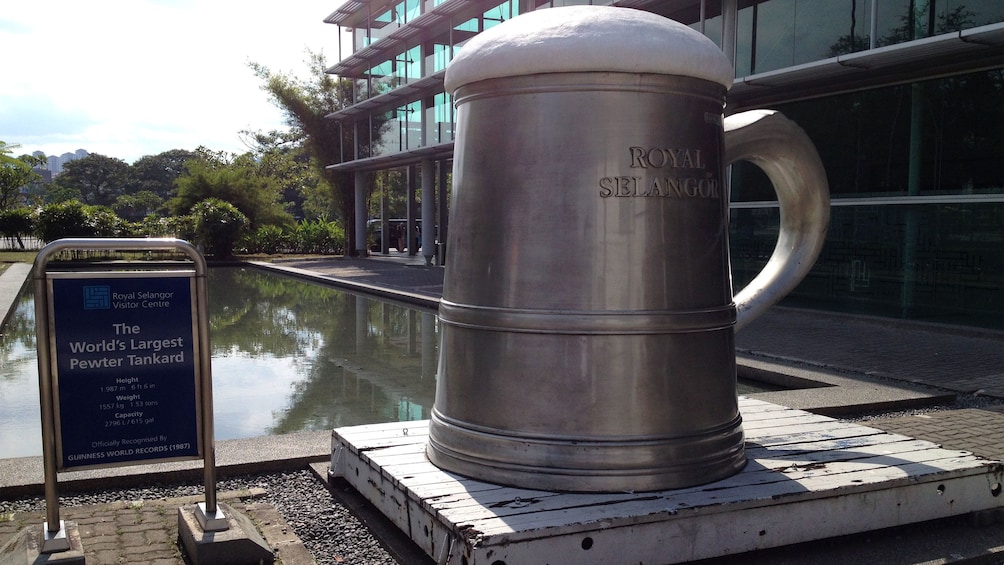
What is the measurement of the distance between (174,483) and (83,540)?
3.04 ft

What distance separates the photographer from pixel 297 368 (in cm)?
903

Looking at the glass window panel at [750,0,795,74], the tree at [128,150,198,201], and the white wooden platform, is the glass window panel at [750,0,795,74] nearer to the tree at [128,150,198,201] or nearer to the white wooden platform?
the white wooden platform

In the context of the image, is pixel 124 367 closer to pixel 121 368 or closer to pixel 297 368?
pixel 121 368

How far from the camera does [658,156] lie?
3357mm

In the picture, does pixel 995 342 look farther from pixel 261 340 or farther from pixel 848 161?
pixel 261 340

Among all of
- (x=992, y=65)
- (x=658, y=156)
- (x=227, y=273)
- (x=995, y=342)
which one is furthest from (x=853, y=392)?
(x=227, y=273)

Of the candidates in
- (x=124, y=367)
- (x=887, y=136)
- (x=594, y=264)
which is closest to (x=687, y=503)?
(x=594, y=264)

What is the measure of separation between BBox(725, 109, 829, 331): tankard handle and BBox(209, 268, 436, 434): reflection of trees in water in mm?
3422

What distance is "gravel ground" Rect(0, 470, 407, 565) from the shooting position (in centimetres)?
349

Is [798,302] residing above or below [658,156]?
below

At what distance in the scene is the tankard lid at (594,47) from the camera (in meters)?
3.28

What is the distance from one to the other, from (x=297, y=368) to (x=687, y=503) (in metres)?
6.56

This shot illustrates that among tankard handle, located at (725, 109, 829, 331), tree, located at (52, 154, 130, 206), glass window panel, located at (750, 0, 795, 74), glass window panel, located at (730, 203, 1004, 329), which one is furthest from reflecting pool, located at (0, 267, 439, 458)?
tree, located at (52, 154, 130, 206)

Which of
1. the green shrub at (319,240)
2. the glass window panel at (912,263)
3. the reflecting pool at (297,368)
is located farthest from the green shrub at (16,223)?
the glass window panel at (912,263)
